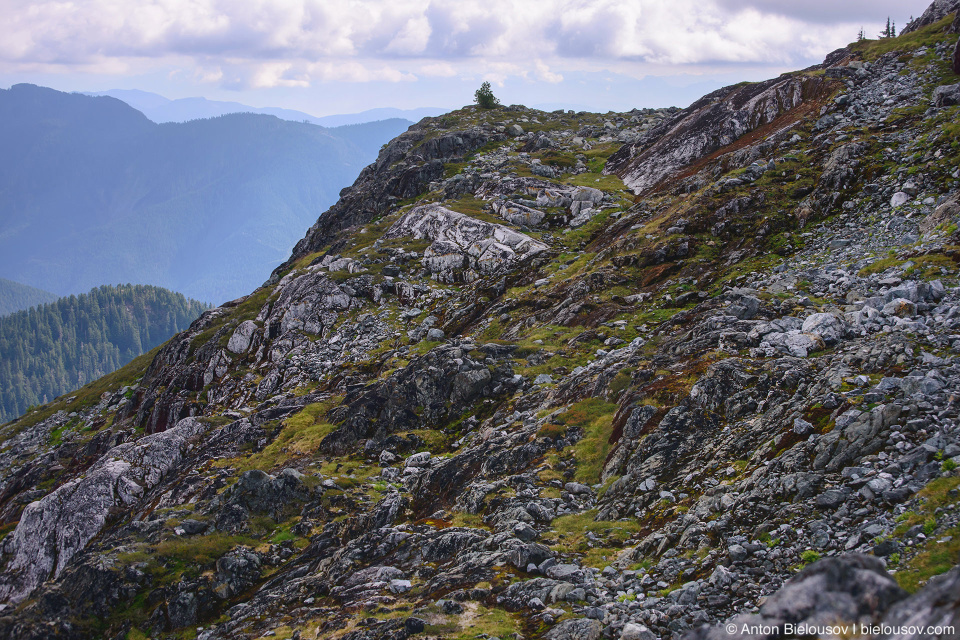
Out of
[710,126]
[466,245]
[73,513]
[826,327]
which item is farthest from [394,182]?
[826,327]

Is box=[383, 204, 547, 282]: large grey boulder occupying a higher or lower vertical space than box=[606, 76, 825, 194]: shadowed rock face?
lower

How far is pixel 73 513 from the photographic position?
3741 cm

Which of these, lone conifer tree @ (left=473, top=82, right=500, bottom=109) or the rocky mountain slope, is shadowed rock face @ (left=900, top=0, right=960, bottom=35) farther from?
lone conifer tree @ (left=473, top=82, right=500, bottom=109)

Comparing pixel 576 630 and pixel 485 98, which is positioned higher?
pixel 485 98

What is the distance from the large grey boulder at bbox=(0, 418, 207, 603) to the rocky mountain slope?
19 centimetres

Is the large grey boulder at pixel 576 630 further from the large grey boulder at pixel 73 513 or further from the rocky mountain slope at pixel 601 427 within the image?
the large grey boulder at pixel 73 513

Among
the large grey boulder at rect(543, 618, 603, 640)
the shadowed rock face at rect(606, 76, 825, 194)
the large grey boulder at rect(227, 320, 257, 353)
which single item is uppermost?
the shadowed rock face at rect(606, 76, 825, 194)

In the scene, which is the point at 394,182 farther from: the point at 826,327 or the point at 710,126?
the point at 826,327

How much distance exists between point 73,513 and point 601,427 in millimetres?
38837

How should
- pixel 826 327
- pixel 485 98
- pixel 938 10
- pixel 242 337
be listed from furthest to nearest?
1. pixel 485 98
2. pixel 242 337
3. pixel 938 10
4. pixel 826 327

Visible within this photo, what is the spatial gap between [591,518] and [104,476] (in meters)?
39.6

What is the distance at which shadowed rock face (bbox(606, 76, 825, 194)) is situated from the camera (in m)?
55.1

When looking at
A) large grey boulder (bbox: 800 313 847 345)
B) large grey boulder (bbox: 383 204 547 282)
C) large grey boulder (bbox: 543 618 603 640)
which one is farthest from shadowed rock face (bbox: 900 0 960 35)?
large grey boulder (bbox: 543 618 603 640)

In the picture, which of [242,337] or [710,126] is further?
[242,337]
